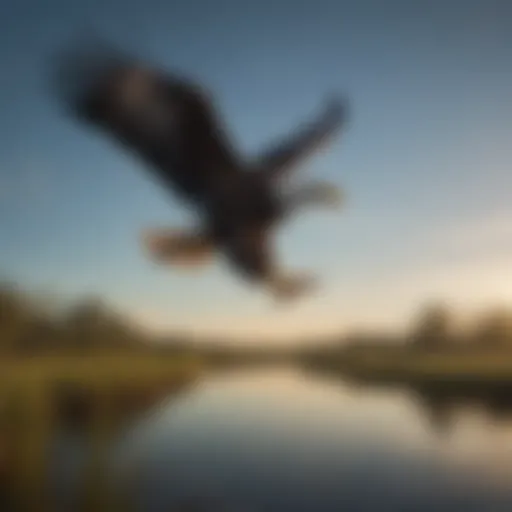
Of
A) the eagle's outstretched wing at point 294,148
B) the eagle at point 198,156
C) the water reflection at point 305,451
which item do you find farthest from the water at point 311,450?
the eagle's outstretched wing at point 294,148

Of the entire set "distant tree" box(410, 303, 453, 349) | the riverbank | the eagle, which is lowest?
the riverbank

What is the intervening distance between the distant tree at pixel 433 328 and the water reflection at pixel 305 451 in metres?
0.08

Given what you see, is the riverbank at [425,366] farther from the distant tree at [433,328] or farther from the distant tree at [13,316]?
the distant tree at [13,316]

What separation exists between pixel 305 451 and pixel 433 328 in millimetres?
266

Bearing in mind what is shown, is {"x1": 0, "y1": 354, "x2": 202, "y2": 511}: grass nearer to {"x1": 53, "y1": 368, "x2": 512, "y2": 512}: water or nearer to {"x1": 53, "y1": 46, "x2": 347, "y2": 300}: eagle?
{"x1": 53, "y1": 368, "x2": 512, "y2": 512}: water

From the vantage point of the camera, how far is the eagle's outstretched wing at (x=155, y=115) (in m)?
1.03

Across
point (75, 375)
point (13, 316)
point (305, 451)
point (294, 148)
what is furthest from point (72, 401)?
point (294, 148)

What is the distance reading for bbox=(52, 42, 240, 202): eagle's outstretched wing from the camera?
1.03m

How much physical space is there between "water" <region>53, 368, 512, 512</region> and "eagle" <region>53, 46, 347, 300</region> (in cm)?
17

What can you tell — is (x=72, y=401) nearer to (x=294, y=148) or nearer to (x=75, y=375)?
(x=75, y=375)

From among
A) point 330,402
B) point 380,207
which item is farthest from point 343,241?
point 330,402

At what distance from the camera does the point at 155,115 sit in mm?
1047

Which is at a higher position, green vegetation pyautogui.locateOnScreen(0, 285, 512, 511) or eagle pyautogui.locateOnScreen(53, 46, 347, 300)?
eagle pyautogui.locateOnScreen(53, 46, 347, 300)

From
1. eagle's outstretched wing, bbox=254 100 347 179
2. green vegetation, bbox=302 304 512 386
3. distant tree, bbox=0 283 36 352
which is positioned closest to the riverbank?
green vegetation, bbox=302 304 512 386
